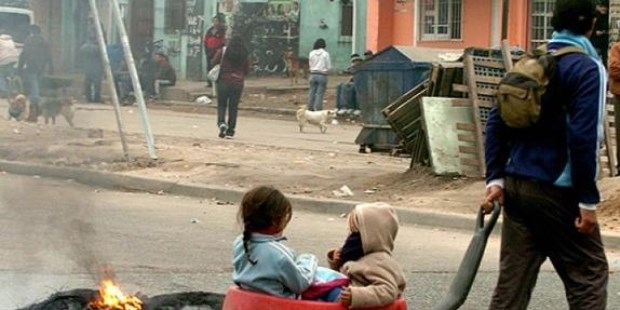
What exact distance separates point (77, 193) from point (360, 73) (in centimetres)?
948

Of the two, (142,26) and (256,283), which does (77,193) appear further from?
(142,26)

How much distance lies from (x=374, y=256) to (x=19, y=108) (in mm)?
10345

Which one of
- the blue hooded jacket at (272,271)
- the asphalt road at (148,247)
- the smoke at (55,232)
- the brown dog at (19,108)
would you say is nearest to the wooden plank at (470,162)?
the asphalt road at (148,247)

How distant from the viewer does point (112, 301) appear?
239 inches

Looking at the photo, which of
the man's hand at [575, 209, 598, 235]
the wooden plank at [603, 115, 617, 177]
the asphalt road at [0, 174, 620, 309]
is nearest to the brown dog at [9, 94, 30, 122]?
the asphalt road at [0, 174, 620, 309]

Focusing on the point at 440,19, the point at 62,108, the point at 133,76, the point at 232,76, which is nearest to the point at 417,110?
the point at 133,76

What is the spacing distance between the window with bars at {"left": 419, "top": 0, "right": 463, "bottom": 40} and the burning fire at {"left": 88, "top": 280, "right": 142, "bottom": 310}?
2532 centimetres

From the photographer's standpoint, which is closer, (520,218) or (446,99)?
(520,218)

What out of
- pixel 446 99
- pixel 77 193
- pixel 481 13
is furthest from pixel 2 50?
pixel 481 13

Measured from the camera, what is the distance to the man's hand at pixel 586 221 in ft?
17.3

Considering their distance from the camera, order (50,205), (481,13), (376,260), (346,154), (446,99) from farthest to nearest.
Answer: (481,13) < (346,154) < (446,99) < (50,205) < (376,260)

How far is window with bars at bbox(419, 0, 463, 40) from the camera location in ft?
102

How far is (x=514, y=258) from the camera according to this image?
18.2 ft

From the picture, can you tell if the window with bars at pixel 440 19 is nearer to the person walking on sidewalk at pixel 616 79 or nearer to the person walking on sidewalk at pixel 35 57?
the person walking on sidewalk at pixel 616 79
